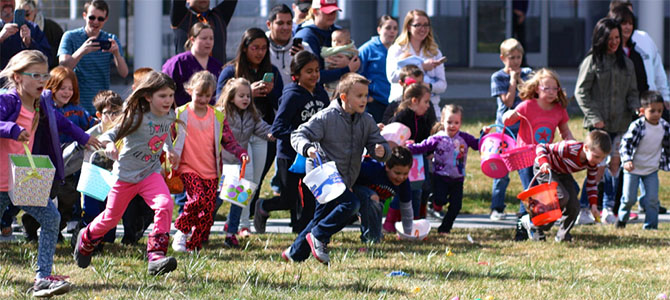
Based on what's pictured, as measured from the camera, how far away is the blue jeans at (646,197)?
948 cm

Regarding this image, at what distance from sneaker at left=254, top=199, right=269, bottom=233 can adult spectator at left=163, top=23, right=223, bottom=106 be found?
109 cm

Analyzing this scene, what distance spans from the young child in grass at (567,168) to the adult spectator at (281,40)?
2326 millimetres

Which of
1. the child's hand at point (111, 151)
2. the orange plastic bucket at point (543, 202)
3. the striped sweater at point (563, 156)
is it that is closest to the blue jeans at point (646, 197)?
the striped sweater at point (563, 156)

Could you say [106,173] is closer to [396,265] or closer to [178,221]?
[178,221]

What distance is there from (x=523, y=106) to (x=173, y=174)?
3.16 m

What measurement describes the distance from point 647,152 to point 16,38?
572 centimetres

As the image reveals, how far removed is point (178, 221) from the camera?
7555mm

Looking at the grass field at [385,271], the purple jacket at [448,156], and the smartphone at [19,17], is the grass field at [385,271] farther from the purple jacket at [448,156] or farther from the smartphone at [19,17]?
the smartphone at [19,17]

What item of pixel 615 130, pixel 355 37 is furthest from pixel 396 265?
pixel 355 37

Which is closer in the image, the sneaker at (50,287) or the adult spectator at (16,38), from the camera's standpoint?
the sneaker at (50,287)

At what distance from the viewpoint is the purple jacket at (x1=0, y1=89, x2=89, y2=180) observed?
20.0ft

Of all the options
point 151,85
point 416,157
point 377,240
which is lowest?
point 377,240

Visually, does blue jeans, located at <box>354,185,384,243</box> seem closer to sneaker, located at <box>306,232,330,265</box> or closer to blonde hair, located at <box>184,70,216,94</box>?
sneaker, located at <box>306,232,330,265</box>

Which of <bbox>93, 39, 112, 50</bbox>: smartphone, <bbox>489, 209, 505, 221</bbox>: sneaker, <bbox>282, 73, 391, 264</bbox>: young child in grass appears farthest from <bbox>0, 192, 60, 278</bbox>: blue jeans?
<bbox>489, 209, 505, 221</bbox>: sneaker
